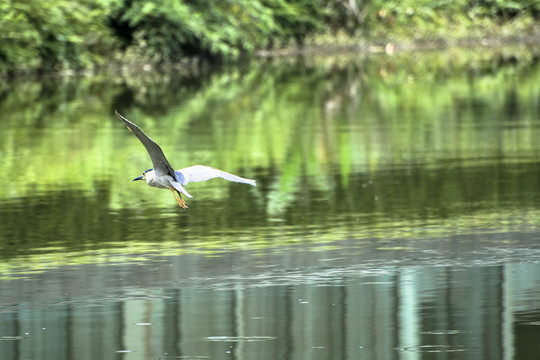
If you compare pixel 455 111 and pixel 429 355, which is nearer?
pixel 429 355

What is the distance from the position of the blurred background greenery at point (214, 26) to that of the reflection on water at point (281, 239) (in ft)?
36.9

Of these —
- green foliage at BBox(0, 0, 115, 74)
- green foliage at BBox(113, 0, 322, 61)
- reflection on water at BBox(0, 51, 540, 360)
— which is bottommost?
reflection on water at BBox(0, 51, 540, 360)

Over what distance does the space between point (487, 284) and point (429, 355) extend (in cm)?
171

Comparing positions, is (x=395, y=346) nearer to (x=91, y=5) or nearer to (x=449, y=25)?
(x=91, y=5)

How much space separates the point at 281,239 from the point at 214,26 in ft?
97.0

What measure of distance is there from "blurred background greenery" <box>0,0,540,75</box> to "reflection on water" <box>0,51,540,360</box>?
11.2 meters

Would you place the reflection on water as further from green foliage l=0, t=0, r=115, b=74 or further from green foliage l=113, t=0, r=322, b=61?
green foliage l=113, t=0, r=322, b=61

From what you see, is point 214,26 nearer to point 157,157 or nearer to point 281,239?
point 281,239

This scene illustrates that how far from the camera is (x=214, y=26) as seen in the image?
39188 millimetres

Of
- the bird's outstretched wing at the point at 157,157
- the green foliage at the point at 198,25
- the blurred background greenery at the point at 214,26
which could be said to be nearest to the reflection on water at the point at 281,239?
the bird's outstretched wing at the point at 157,157

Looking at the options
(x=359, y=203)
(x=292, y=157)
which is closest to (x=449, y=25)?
(x=292, y=157)

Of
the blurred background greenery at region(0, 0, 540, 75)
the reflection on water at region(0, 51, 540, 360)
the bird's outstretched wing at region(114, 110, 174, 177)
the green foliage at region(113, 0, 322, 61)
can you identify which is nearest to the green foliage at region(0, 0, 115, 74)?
the blurred background greenery at region(0, 0, 540, 75)

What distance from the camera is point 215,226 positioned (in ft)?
35.7

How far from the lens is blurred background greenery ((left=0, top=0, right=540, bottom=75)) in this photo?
3222cm
